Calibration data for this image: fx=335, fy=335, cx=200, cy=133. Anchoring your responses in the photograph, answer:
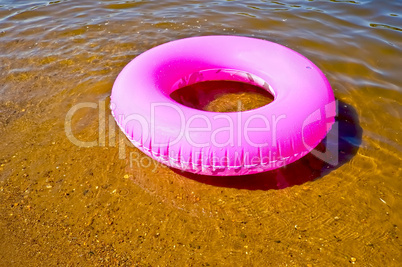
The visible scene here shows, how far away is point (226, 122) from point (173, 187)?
78 cm

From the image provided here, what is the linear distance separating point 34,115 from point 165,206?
1.93 metres

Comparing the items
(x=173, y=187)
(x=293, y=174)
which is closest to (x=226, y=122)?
(x=173, y=187)

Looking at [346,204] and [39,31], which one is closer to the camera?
[346,204]

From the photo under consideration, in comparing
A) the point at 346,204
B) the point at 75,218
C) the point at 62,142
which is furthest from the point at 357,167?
the point at 62,142

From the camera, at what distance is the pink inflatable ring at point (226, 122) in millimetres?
2363

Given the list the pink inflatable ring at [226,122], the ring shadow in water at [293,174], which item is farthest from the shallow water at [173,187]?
the pink inflatable ring at [226,122]

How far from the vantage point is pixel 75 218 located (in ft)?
8.34

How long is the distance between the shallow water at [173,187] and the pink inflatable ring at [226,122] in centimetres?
36

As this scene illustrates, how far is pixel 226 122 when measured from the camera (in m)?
2.41

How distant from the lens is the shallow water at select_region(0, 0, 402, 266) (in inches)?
91.6

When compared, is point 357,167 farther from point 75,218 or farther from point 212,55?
point 75,218

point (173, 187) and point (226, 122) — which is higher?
point (226, 122)

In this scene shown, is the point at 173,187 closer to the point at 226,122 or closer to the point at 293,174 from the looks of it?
the point at 226,122

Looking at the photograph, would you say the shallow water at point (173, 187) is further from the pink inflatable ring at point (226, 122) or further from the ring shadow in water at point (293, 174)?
the pink inflatable ring at point (226, 122)
